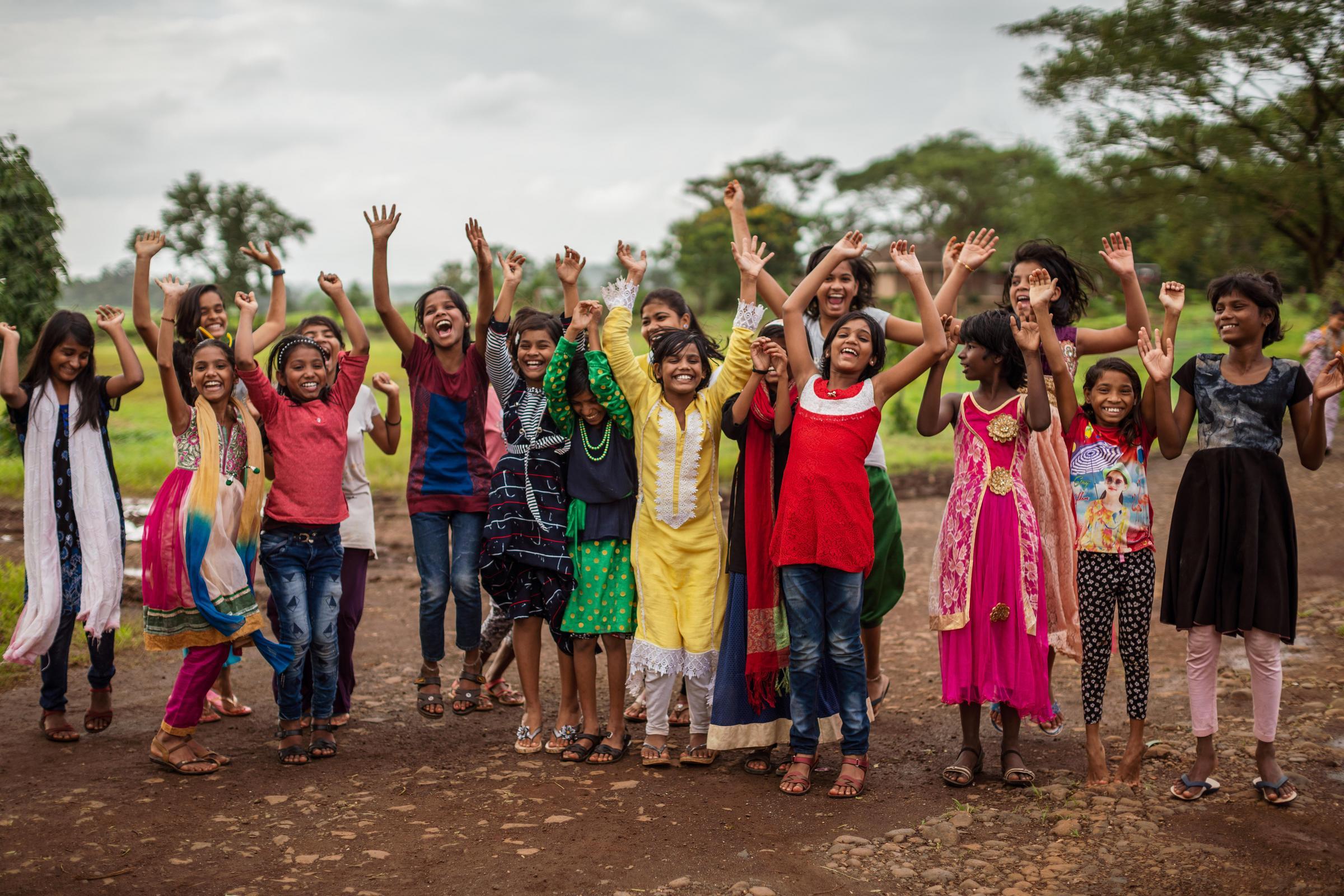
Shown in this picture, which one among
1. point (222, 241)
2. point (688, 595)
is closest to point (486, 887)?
point (688, 595)

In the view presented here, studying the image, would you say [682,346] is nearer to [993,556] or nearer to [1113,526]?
[993,556]

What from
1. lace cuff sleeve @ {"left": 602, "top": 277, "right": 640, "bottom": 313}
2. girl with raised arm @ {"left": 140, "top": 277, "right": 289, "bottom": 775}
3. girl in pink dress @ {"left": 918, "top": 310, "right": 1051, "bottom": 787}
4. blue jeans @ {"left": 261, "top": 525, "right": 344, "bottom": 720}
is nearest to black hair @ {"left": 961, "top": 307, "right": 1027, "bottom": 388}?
girl in pink dress @ {"left": 918, "top": 310, "right": 1051, "bottom": 787}

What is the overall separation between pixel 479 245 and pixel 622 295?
832 millimetres

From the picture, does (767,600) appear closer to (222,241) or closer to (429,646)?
(429,646)

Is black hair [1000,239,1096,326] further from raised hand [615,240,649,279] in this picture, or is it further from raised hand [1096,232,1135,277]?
Answer: raised hand [615,240,649,279]

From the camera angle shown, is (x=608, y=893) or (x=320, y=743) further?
(x=320, y=743)

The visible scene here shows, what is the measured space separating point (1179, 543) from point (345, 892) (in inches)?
132

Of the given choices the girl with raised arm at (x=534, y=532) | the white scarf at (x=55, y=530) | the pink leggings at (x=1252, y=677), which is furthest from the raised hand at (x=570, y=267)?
the pink leggings at (x=1252, y=677)

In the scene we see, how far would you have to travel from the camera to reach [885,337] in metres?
4.74

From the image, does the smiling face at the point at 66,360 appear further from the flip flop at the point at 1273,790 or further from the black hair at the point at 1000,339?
the flip flop at the point at 1273,790

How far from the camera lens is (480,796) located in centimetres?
436

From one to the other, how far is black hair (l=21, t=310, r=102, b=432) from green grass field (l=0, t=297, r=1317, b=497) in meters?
2.95

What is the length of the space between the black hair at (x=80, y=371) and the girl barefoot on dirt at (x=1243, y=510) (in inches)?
185

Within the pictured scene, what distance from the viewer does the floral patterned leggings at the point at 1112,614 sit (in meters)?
4.34
